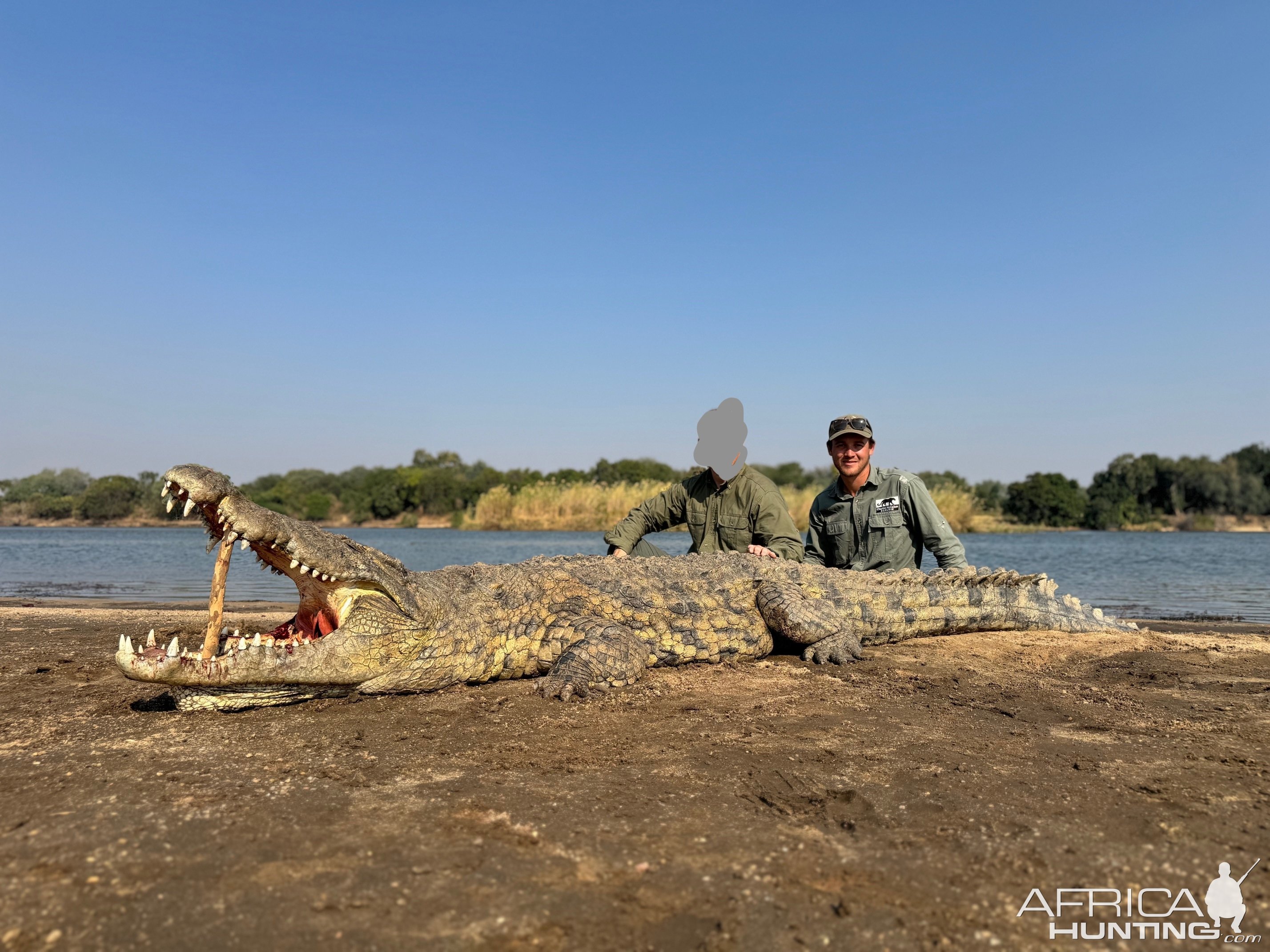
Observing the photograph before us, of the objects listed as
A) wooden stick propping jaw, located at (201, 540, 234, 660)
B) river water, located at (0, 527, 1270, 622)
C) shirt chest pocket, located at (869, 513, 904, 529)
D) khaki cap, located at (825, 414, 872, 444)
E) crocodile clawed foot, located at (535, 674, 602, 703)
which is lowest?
river water, located at (0, 527, 1270, 622)

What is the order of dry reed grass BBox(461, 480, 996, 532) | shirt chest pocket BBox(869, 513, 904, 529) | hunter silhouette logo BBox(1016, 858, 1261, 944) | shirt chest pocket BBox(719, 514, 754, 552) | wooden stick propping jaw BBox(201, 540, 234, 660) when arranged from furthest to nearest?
1. dry reed grass BBox(461, 480, 996, 532)
2. shirt chest pocket BBox(719, 514, 754, 552)
3. shirt chest pocket BBox(869, 513, 904, 529)
4. wooden stick propping jaw BBox(201, 540, 234, 660)
5. hunter silhouette logo BBox(1016, 858, 1261, 944)

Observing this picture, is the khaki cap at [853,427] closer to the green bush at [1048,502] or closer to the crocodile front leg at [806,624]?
the crocodile front leg at [806,624]

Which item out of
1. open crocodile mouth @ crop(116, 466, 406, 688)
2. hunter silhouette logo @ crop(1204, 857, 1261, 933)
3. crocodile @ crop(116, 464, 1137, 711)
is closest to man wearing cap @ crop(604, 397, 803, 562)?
crocodile @ crop(116, 464, 1137, 711)

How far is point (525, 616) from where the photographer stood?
4680 mm

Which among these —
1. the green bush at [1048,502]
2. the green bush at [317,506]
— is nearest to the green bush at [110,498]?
the green bush at [317,506]

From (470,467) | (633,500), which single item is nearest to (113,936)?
(633,500)

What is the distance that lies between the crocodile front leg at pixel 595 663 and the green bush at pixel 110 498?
3775 centimetres

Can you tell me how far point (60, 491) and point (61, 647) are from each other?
44.1 meters

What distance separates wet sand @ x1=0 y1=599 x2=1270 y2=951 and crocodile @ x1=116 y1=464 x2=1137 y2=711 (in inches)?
9.0

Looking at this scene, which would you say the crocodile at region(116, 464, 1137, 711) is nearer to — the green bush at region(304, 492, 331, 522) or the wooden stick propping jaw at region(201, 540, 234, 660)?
the wooden stick propping jaw at region(201, 540, 234, 660)

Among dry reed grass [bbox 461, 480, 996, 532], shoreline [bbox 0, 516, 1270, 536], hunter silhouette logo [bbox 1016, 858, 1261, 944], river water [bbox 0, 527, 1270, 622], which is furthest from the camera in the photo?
shoreline [bbox 0, 516, 1270, 536]

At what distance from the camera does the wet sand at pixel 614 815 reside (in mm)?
1797

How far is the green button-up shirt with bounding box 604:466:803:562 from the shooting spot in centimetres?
691

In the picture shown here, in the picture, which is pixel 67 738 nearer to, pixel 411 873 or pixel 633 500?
pixel 411 873
